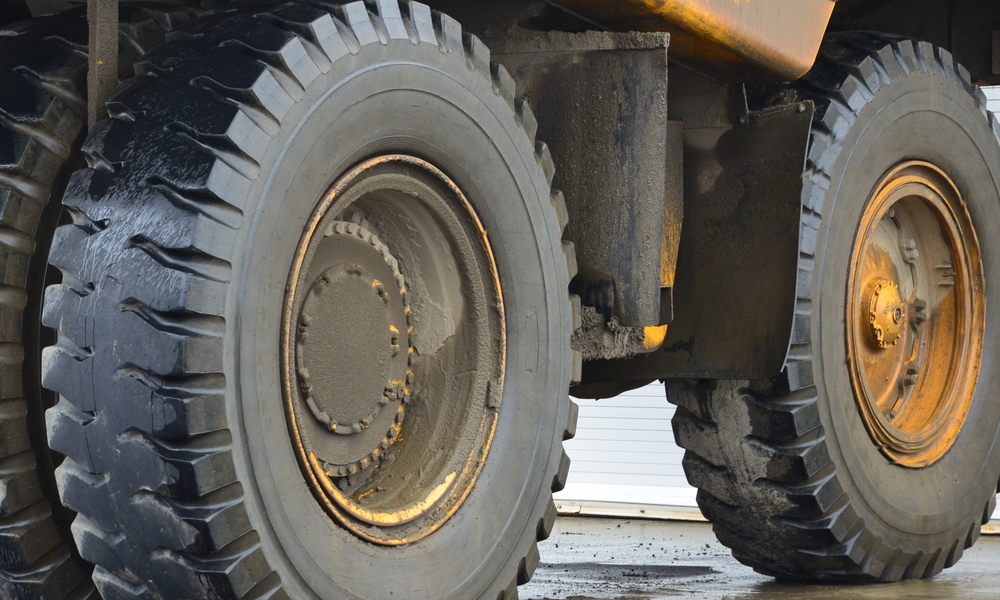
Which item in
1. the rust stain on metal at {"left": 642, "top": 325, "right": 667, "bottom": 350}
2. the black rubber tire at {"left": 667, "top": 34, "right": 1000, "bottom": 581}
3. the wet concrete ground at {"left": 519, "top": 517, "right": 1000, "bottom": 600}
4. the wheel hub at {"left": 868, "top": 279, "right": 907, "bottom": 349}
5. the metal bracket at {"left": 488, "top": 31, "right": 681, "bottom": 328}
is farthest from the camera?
the wheel hub at {"left": 868, "top": 279, "right": 907, "bottom": 349}

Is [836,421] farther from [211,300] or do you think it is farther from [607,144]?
[211,300]

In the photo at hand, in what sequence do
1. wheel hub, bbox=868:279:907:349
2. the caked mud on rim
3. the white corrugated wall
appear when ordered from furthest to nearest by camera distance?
1. the white corrugated wall
2. wheel hub, bbox=868:279:907:349
3. the caked mud on rim

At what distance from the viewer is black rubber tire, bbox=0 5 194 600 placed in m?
2.19

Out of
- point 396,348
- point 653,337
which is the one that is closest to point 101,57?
point 396,348

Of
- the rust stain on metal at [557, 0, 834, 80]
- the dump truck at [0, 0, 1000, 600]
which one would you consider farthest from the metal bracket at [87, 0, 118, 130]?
the rust stain on metal at [557, 0, 834, 80]

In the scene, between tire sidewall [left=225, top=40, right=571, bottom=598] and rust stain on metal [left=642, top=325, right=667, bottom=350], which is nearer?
tire sidewall [left=225, top=40, right=571, bottom=598]

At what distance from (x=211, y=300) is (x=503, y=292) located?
0.92 meters

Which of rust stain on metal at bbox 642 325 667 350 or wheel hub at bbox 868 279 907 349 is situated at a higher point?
wheel hub at bbox 868 279 907 349

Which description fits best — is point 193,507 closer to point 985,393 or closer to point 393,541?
point 393,541

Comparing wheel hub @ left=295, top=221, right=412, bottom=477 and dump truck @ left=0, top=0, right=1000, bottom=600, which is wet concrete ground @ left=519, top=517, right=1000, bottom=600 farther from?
wheel hub @ left=295, top=221, right=412, bottom=477

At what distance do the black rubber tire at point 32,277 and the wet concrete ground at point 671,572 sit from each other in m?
1.90

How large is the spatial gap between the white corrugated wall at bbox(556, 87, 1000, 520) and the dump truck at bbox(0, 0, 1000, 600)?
12.4ft

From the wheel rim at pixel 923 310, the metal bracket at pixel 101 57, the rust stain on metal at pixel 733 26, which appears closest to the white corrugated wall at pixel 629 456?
the wheel rim at pixel 923 310

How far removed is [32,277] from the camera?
2.24 m
